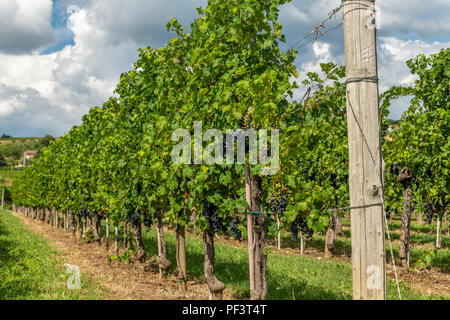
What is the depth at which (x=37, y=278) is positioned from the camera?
8914mm

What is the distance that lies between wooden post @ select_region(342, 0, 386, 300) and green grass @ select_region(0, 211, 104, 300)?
5.35m

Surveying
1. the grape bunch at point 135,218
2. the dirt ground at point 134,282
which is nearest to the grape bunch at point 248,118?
the dirt ground at point 134,282

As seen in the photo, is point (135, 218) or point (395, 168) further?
point (395, 168)

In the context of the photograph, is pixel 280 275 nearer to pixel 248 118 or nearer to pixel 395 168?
pixel 395 168

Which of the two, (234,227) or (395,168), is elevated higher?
(395,168)

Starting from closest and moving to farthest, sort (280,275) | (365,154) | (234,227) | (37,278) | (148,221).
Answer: (365,154) < (234,227) < (37,278) < (280,275) < (148,221)

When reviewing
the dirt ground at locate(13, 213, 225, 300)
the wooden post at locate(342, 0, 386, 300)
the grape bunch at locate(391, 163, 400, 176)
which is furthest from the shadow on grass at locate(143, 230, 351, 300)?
the grape bunch at locate(391, 163, 400, 176)

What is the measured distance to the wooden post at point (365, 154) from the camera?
10.5 feet

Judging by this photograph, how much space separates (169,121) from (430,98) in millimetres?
8287

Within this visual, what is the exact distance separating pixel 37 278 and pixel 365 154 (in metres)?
8.43

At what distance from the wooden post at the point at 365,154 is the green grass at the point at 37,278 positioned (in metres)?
5.35

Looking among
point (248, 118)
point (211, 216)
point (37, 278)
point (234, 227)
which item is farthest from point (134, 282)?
point (248, 118)
